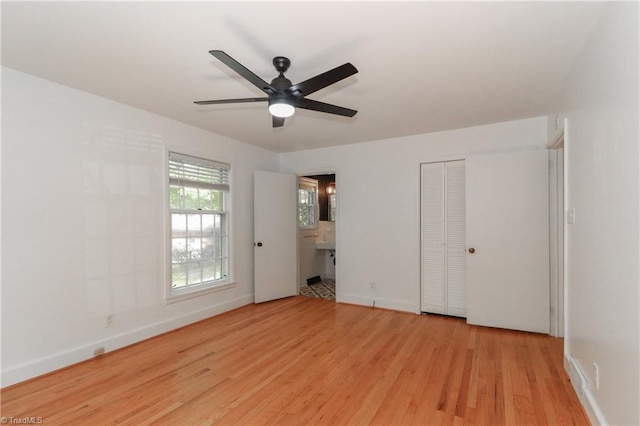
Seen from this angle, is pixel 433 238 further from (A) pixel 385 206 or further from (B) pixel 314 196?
(B) pixel 314 196

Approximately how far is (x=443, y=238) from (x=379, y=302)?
4.21 feet

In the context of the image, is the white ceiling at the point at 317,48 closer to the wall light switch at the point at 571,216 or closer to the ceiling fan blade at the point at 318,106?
the ceiling fan blade at the point at 318,106

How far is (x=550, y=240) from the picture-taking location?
3.47m

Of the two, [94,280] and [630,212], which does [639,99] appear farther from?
[94,280]

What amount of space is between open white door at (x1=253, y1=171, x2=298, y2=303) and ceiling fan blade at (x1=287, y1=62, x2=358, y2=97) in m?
2.88

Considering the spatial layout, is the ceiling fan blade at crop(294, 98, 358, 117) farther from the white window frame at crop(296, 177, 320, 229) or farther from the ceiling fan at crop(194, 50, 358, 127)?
the white window frame at crop(296, 177, 320, 229)

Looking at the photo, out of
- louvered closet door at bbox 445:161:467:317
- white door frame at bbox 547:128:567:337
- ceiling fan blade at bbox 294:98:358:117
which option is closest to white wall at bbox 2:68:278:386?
ceiling fan blade at bbox 294:98:358:117

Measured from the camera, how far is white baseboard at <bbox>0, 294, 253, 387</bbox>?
8.05ft

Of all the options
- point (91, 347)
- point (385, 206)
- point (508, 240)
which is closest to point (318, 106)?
point (385, 206)

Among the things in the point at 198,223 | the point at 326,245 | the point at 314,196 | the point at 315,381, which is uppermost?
the point at 314,196

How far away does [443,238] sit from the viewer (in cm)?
420

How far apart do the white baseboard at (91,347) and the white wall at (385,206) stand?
200 centimetres

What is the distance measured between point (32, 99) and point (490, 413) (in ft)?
13.7

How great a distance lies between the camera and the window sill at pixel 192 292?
12.0ft
